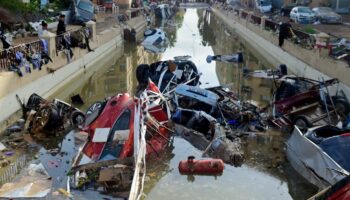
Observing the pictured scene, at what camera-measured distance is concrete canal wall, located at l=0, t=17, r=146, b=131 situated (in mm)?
16547

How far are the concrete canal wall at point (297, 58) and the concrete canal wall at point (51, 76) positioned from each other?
463 inches

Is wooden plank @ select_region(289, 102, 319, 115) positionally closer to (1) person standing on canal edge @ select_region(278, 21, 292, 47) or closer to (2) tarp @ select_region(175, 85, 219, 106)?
(2) tarp @ select_region(175, 85, 219, 106)

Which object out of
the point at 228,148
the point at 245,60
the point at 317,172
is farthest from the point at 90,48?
the point at 317,172

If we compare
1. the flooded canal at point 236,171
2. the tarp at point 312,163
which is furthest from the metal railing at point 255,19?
the tarp at point 312,163

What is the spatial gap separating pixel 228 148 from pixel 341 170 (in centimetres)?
406

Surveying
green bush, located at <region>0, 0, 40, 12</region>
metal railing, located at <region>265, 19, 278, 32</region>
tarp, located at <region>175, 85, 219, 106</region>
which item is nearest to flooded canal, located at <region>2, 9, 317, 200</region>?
tarp, located at <region>175, 85, 219, 106</region>

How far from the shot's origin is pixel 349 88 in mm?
18219

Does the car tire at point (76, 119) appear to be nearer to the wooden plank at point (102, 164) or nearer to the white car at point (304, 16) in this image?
the wooden plank at point (102, 164)

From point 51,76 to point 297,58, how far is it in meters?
A: 14.0

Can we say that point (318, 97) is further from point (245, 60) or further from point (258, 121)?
point (245, 60)

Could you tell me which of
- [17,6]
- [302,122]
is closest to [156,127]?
[302,122]

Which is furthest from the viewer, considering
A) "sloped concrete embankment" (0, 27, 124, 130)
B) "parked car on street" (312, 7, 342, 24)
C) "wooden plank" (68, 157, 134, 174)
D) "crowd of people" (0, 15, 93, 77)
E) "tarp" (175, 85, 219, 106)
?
"parked car on street" (312, 7, 342, 24)

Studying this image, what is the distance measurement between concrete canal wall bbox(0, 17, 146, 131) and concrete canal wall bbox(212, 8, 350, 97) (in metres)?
11.8

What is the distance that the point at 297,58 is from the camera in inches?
1080
